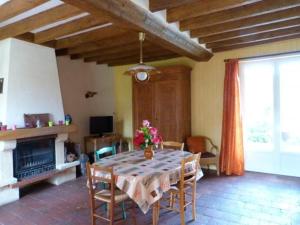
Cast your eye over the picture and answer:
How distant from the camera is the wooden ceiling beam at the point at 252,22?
2900mm

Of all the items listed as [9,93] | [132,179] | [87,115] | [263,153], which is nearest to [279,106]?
[263,153]

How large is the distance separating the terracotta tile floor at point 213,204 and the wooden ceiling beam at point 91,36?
7.96 feet

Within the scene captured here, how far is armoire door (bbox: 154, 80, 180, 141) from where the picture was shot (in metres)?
4.82

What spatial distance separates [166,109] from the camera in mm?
4938

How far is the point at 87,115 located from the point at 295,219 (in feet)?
14.2

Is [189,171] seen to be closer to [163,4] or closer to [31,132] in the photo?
[163,4]

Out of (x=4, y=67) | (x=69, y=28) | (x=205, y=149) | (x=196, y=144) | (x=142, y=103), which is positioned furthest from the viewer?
(x=142, y=103)

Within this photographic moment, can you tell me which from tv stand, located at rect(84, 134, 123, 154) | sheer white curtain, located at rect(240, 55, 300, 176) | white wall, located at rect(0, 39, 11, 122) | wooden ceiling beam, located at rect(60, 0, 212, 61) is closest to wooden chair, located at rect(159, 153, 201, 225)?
wooden ceiling beam, located at rect(60, 0, 212, 61)

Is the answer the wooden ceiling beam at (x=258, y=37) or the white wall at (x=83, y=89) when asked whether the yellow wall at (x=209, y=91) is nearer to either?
the wooden ceiling beam at (x=258, y=37)

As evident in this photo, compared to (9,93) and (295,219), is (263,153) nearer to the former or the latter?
(295,219)

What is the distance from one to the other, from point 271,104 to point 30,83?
4.23m

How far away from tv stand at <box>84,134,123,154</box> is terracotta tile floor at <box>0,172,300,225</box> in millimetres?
1099

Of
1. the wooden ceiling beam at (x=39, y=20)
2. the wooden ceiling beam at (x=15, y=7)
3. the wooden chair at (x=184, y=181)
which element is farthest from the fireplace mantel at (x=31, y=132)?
the wooden chair at (x=184, y=181)

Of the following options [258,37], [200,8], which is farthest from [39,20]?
[258,37]
